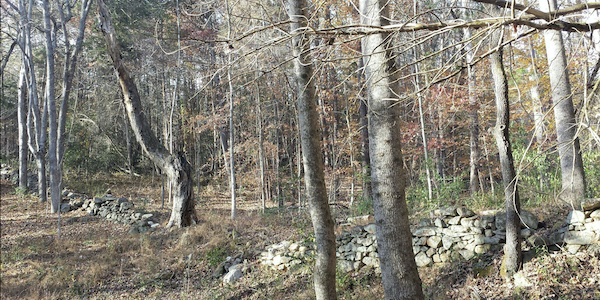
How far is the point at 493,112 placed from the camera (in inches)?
481

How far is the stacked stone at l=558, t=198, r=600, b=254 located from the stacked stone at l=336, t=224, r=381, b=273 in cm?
281

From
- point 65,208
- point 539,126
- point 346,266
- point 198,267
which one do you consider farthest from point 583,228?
point 65,208

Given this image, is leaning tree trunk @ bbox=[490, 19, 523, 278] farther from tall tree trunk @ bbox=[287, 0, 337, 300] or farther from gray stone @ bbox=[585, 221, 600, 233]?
tall tree trunk @ bbox=[287, 0, 337, 300]

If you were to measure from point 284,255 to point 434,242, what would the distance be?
2.87 m

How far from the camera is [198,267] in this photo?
7.41 meters

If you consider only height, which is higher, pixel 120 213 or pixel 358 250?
pixel 120 213

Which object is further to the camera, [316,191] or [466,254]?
[466,254]

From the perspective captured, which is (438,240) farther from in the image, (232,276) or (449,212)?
(232,276)

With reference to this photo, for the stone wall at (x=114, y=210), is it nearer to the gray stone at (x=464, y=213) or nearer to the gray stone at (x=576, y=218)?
the gray stone at (x=464, y=213)

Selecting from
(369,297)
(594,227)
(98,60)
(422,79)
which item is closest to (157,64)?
(98,60)

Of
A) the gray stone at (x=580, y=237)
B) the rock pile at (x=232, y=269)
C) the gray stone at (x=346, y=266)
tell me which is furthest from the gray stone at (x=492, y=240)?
the rock pile at (x=232, y=269)

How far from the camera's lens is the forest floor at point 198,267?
165 inches

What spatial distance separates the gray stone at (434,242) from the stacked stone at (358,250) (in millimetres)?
946

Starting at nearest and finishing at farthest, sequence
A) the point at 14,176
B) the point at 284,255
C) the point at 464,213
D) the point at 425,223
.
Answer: the point at 464,213
the point at 425,223
the point at 284,255
the point at 14,176
